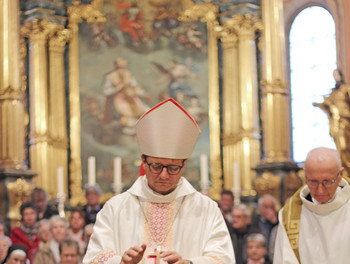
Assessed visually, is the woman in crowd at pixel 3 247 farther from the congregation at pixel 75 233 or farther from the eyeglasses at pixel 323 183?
the eyeglasses at pixel 323 183

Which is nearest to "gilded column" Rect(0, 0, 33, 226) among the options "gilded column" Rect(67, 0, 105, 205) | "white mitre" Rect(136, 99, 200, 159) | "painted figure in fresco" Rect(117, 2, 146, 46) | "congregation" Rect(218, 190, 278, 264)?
"gilded column" Rect(67, 0, 105, 205)

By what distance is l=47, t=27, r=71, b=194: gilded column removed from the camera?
12875 mm

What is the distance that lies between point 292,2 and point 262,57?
2793 millimetres

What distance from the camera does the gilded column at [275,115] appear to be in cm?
1151

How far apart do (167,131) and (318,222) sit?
3.96 feet

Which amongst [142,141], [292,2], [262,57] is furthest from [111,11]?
[142,141]

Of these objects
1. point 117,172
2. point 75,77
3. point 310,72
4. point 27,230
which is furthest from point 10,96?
point 310,72

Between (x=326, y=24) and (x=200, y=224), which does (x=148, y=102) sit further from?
(x=200, y=224)

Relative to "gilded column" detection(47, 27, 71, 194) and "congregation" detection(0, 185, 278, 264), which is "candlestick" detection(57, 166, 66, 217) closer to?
"congregation" detection(0, 185, 278, 264)

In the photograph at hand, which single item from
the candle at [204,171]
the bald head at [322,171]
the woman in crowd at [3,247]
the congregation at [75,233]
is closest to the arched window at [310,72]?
the candle at [204,171]

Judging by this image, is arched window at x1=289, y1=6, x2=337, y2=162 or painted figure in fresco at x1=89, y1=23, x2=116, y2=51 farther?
arched window at x1=289, y1=6, x2=337, y2=162

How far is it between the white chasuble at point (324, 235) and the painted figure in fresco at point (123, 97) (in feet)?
25.6

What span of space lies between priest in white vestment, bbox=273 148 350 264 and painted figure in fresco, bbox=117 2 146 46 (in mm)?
8097

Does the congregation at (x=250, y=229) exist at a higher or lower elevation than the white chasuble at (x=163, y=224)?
lower
